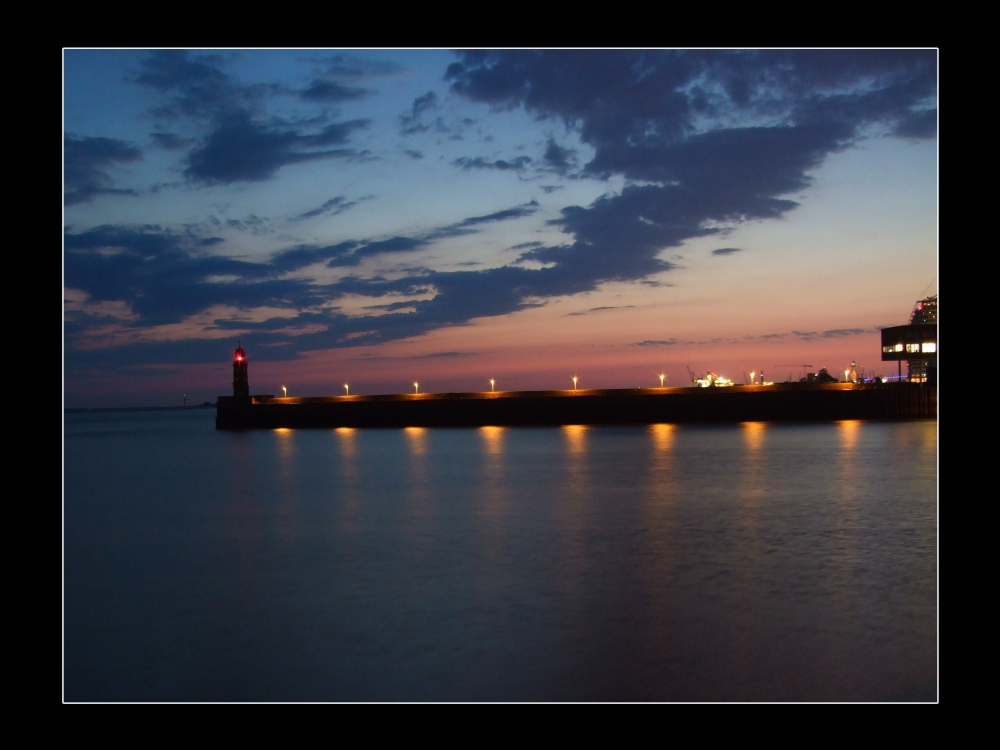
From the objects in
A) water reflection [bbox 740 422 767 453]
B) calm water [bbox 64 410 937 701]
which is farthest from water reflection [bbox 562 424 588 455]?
calm water [bbox 64 410 937 701]

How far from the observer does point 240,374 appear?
64.2 m

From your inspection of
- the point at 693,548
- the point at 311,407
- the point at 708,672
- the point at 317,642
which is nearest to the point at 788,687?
the point at 708,672

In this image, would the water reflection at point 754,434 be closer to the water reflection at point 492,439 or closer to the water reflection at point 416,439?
the water reflection at point 492,439

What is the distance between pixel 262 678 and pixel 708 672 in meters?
4.48

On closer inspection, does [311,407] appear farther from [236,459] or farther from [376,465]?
[376,465]

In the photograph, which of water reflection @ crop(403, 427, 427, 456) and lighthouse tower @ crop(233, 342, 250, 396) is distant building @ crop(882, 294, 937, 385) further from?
lighthouse tower @ crop(233, 342, 250, 396)

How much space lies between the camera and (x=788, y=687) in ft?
23.4

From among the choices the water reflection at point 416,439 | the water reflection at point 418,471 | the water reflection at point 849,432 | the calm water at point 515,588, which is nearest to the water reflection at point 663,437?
the water reflection at point 849,432

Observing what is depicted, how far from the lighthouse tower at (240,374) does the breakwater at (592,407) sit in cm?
64

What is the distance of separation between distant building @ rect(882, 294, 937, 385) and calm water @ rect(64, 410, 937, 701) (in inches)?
1757

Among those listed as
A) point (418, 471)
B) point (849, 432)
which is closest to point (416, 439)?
point (418, 471)

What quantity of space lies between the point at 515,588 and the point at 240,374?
5782cm

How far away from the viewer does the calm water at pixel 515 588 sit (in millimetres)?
7617

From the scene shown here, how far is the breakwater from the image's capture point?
5238 cm
